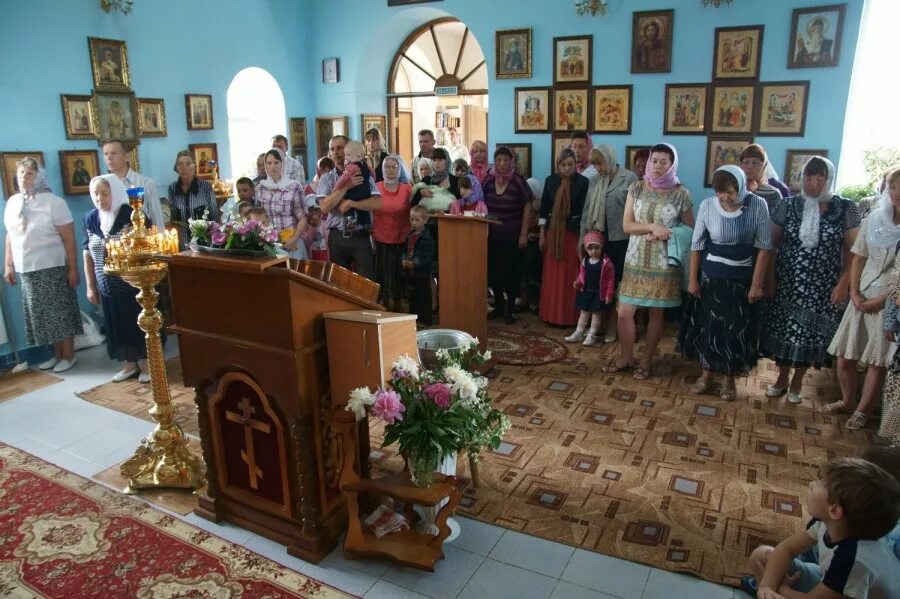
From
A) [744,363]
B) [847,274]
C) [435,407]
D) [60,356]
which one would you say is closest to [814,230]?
[847,274]

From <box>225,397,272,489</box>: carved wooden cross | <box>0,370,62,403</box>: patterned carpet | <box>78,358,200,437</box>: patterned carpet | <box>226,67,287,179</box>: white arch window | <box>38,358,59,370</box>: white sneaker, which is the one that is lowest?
<box>0,370,62,403</box>: patterned carpet

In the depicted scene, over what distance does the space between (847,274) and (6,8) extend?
6644 mm

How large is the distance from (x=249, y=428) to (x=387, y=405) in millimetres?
814

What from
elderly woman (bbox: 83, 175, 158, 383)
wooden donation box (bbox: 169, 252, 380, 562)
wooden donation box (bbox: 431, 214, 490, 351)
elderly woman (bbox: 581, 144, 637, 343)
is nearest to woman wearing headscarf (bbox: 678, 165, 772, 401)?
elderly woman (bbox: 581, 144, 637, 343)

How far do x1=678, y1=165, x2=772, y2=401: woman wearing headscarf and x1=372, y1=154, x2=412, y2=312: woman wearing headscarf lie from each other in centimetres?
266

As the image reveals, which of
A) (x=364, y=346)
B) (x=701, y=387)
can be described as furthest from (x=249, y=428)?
(x=701, y=387)

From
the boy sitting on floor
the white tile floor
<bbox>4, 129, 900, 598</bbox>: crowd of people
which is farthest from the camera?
<bbox>4, 129, 900, 598</bbox>: crowd of people

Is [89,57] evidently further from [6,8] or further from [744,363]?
[744,363]

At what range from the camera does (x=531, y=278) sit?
22.6 ft

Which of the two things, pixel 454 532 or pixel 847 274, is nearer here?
pixel 454 532

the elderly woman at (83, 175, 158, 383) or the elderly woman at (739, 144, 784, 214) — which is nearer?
the elderly woman at (739, 144, 784, 214)

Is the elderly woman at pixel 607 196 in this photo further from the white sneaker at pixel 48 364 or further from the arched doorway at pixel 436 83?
the white sneaker at pixel 48 364

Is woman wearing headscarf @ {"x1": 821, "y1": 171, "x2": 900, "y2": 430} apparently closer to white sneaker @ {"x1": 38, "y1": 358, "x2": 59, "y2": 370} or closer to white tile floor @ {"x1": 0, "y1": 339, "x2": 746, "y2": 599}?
white tile floor @ {"x1": 0, "y1": 339, "x2": 746, "y2": 599}

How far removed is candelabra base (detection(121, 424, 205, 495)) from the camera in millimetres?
3537
